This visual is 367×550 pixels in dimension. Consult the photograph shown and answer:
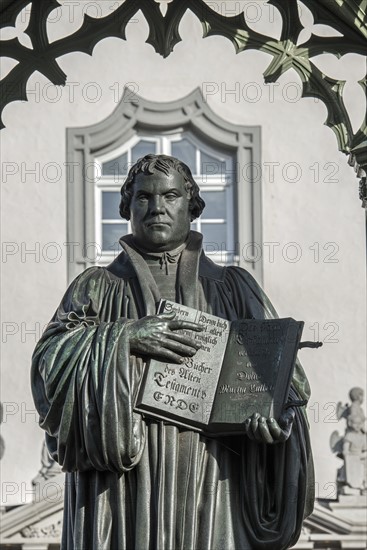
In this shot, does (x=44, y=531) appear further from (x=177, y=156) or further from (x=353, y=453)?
(x=177, y=156)

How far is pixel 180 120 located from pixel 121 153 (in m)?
1.29

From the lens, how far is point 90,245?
3453cm

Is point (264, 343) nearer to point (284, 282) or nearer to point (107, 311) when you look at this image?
point (107, 311)

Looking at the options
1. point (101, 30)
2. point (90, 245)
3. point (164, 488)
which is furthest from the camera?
point (90, 245)

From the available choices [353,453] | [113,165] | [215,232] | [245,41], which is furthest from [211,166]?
[245,41]

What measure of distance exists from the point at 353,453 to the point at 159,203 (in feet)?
68.3

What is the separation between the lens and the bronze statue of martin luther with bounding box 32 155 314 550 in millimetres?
11156

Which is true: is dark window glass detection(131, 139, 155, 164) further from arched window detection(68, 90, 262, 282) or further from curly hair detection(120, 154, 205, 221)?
curly hair detection(120, 154, 205, 221)

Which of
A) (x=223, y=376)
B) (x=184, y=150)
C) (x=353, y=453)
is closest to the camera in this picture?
(x=223, y=376)

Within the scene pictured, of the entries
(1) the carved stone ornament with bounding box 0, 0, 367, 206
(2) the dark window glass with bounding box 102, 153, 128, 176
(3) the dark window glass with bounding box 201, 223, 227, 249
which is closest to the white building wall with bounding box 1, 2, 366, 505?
(3) the dark window glass with bounding box 201, 223, 227, 249

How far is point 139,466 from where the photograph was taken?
11.2m

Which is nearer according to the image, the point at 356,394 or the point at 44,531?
the point at 44,531

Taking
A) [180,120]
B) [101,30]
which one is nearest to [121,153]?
[180,120]

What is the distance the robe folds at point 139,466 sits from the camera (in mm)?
11156
